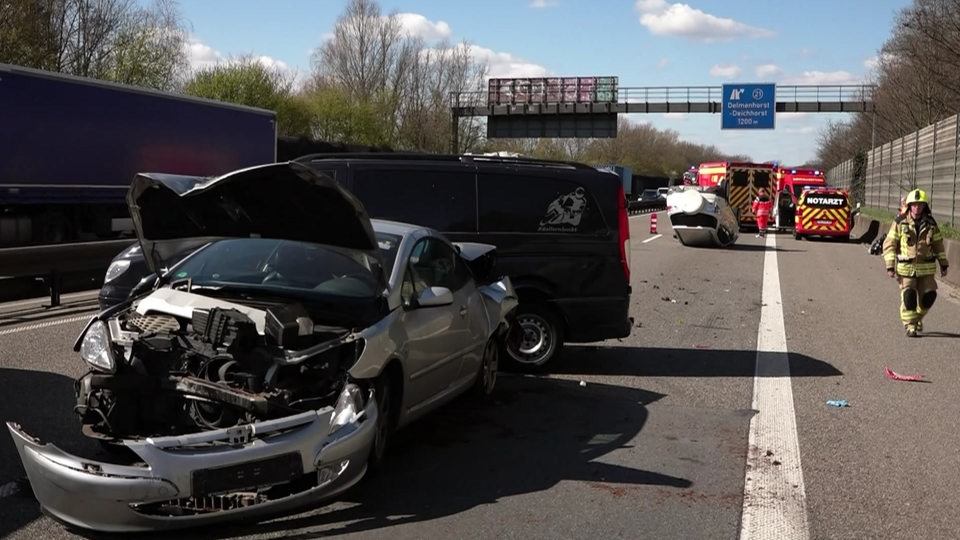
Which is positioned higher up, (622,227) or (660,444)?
(622,227)

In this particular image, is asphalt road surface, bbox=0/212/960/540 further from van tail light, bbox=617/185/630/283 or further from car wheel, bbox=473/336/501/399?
van tail light, bbox=617/185/630/283

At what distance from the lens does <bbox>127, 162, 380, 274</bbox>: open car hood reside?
532 centimetres

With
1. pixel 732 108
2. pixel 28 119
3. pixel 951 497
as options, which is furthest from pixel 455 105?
pixel 951 497

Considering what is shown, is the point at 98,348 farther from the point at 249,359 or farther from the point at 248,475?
the point at 248,475

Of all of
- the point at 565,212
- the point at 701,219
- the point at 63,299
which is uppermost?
the point at 565,212

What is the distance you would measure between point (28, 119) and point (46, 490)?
645 inches

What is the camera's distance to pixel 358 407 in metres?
5.10

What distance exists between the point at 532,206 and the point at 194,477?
207 inches

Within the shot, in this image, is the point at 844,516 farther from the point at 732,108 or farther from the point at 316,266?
the point at 732,108

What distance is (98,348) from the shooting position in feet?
17.7

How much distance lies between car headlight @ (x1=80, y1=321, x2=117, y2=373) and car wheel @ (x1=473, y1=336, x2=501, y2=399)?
2.94 m

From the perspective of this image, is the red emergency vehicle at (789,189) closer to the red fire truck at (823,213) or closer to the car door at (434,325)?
the red fire truck at (823,213)

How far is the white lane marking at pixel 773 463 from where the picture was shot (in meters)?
5.12

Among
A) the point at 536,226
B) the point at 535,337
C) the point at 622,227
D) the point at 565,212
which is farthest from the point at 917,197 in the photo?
the point at 535,337
